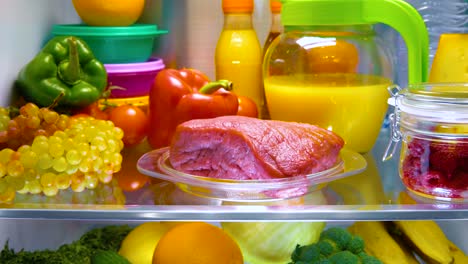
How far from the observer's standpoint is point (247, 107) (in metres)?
1.28

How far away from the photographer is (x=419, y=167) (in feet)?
2.90

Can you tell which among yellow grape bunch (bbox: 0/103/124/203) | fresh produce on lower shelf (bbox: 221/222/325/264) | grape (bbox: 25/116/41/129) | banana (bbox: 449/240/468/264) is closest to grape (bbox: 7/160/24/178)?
yellow grape bunch (bbox: 0/103/124/203)

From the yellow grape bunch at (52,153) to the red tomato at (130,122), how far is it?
15cm

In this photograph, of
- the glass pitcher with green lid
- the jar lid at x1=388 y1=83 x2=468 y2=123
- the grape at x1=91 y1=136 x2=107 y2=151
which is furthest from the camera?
the glass pitcher with green lid

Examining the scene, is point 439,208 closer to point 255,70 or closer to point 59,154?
point 59,154

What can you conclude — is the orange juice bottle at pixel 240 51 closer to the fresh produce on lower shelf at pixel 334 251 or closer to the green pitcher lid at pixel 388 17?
the green pitcher lid at pixel 388 17

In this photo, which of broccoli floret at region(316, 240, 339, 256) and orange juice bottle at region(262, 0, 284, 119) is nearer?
broccoli floret at region(316, 240, 339, 256)

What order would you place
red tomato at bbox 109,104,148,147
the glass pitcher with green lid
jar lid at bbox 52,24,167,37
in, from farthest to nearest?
jar lid at bbox 52,24,167,37 → red tomato at bbox 109,104,148,147 → the glass pitcher with green lid

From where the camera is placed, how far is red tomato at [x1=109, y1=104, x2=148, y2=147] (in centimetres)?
120

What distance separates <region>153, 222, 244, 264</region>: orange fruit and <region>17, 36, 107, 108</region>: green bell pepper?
1.05ft

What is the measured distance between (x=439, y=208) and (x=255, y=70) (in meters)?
0.63

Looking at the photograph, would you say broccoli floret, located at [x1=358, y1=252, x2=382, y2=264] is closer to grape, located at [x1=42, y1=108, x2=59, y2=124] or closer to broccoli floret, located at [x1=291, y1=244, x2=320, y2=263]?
broccoli floret, located at [x1=291, y1=244, x2=320, y2=263]

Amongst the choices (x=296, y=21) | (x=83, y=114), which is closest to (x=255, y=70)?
(x=296, y=21)

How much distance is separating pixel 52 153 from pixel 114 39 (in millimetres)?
468
